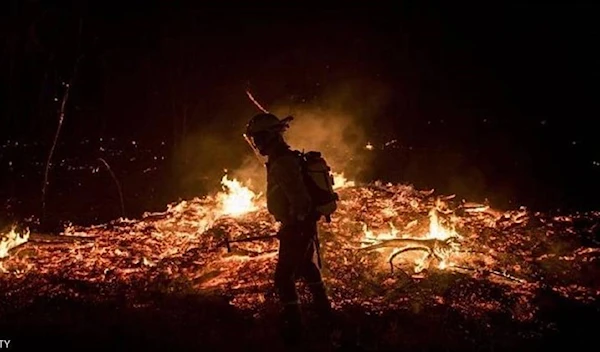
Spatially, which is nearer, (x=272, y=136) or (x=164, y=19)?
(x=272, y=136)

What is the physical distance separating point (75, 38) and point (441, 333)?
82.2 feet

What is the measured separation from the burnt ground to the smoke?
533cm

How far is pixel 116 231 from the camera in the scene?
9.71 meters

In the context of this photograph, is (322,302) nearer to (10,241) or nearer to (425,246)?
(425,246)

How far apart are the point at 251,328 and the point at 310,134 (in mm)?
14121

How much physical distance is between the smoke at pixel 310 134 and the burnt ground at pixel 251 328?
5.33m

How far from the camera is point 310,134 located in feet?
65.1

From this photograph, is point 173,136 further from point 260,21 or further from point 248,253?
point 248,253

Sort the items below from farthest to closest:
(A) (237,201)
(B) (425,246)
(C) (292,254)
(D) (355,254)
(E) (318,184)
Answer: (A) (237,201) < (D) (355,254) < (B) (425,246) < (E) (318,184) < (C) (292,254)

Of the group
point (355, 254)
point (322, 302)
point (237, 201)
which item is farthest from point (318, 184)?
point (237, 201)

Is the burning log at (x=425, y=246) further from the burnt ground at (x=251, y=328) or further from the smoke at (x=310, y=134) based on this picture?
the smoke at (x=310, y=134)

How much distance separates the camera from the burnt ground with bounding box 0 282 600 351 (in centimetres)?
575

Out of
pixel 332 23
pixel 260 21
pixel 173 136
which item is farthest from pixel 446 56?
pixel 173 136

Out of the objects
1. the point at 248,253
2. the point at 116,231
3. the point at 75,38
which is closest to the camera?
the point at 248,253
